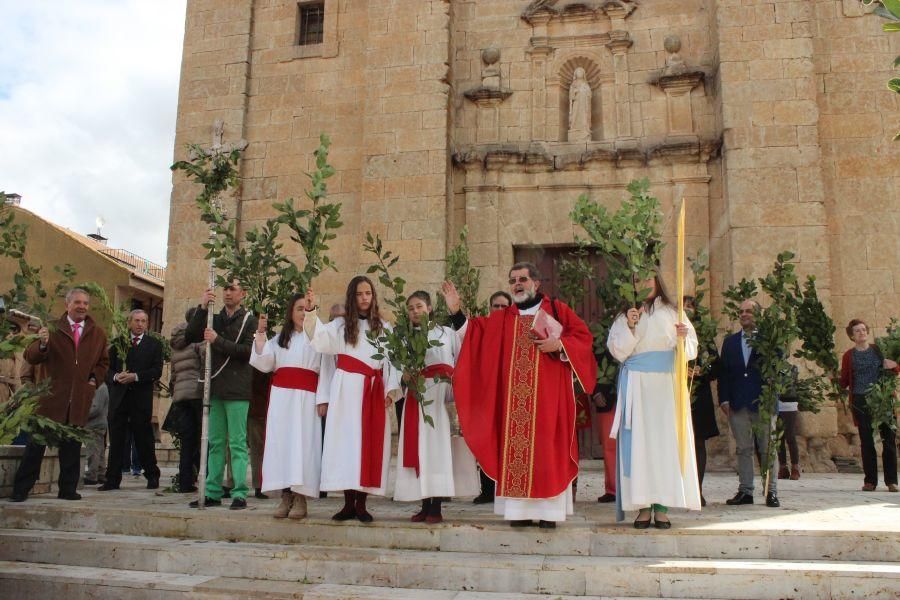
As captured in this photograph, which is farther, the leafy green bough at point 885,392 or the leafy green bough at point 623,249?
the leafy green bough at point 885,392

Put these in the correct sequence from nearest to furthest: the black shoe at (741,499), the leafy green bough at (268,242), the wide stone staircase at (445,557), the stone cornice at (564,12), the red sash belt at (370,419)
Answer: the wide stone staircase at (445,557) → the red sash belt at (370,419) → the leafy green bough at (268,242) → the black shoe at (741,499) → the stone cornice at (564,12)

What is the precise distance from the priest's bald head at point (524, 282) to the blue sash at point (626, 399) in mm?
799

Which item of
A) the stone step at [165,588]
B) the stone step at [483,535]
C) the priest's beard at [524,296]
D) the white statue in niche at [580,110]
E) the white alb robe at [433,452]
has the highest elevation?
the white statue in niche at [580,110]

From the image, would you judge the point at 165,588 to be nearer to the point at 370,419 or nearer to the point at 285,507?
the point at 285,507

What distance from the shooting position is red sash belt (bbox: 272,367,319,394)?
5.49m

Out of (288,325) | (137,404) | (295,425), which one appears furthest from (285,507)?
(137,404)

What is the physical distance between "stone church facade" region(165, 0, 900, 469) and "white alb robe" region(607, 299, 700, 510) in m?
5.03

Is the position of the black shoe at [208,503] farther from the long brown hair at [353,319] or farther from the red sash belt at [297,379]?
the long brown hair at [353,319]

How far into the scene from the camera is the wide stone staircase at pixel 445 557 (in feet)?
13.4

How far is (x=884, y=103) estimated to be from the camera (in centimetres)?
1011

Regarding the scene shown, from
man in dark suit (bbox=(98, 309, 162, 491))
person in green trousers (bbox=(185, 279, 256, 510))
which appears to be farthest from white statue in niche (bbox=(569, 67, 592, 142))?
man in dark suit (bbox=(98, 309, 162, 491))

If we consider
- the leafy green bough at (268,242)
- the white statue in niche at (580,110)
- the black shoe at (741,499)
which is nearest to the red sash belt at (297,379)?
the leafy green bough at (268,242)

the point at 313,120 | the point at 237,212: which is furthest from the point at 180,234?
the point at 313,120

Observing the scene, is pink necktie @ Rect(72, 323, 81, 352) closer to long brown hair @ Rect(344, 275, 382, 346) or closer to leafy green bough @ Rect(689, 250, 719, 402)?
long brown hair @ Rect(344, 275, 382, 346)
